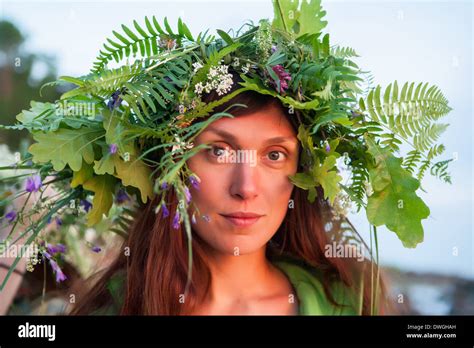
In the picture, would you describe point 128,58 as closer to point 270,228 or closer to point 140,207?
point 140,207

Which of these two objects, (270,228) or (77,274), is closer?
(270,228)

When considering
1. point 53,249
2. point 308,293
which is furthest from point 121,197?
point 308,293

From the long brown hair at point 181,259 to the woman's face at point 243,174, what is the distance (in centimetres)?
4

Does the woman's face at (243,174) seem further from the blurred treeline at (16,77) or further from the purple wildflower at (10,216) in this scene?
the blurred treeline at (16,77)

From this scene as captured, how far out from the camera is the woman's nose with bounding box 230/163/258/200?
4.94 ft

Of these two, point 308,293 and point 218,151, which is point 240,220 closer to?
point 218,151

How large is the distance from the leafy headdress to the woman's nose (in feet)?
0.35

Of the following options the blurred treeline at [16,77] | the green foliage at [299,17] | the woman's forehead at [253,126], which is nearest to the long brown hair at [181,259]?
the woman's forehead at [253,126]

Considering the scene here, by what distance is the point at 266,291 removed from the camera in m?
1.73

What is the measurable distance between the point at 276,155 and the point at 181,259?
0.37 metres

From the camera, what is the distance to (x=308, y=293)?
1.72 metres

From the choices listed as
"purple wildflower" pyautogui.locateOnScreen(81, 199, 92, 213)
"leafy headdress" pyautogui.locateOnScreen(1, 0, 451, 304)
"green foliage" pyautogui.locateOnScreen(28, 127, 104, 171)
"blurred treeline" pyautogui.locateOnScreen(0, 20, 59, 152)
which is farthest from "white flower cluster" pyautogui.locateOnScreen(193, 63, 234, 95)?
"blurred treeline" pyautogui.locateOnScreen(0, 20, 59, 152)
